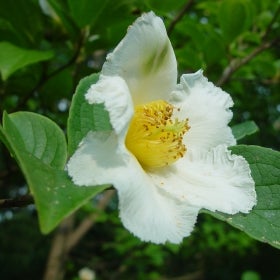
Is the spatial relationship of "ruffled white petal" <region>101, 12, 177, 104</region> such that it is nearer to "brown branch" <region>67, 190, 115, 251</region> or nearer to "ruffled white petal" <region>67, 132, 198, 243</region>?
"ruffled white petal" <region>67, 132, 198, 243</region>

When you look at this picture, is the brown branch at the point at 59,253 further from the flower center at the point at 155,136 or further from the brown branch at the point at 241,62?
the flower center at the point at 155,136

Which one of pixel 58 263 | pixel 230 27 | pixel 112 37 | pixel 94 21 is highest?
pixel 94 21

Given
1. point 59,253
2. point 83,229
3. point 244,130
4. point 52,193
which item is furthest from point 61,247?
point 52,193

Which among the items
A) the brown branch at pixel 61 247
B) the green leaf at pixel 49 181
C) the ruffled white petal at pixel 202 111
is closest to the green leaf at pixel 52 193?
the green leaf at pixel 49 181

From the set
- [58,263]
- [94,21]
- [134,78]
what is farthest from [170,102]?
[58,263]

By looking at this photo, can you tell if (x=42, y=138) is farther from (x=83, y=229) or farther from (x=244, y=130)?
(x=83, y=229)

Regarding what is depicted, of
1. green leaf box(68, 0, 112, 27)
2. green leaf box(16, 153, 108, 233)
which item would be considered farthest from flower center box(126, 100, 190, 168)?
green leaf box(68, 0, 112, 27)

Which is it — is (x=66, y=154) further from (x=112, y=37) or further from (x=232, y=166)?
(x=112, y=37)
